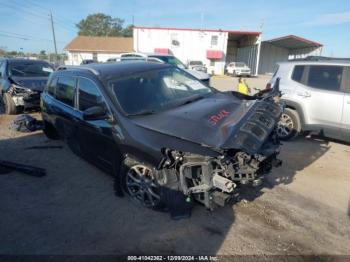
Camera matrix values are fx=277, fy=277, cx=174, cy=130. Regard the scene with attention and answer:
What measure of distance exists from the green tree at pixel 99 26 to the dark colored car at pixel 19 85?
232 ft

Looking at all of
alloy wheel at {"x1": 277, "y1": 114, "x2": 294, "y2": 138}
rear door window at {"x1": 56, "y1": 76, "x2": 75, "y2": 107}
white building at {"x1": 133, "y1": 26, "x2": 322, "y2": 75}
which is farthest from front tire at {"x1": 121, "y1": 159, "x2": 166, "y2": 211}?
white building at {"x1": 133, "y1": 26, "x2": 322, "y2": 75}

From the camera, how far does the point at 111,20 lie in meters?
78.9

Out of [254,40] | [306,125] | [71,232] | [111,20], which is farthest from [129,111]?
[111,20]

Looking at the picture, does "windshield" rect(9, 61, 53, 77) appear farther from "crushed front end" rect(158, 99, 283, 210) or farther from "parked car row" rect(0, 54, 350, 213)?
"crushed front end" rect(158, 99, 283, 210)

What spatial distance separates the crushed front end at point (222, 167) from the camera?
9.45 ft

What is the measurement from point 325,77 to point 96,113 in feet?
15.9

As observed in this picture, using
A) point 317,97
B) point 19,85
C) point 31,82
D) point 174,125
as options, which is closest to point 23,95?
point 19,85

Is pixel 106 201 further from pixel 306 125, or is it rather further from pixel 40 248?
pixel 306 125

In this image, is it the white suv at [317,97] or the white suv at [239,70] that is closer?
the white suv at [317,97]

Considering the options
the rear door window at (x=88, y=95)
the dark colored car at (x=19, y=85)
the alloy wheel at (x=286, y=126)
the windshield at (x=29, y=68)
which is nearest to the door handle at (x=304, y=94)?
the alloy wheel at (x=286, y=126)

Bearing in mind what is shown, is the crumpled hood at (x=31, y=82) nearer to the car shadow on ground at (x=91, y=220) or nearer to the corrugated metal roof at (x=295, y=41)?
the car shadow on ground at (x=91, y=220)

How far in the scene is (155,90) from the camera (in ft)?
13.6

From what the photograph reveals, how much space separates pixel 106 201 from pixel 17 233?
1122 mm

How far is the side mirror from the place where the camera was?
3.60 meters
